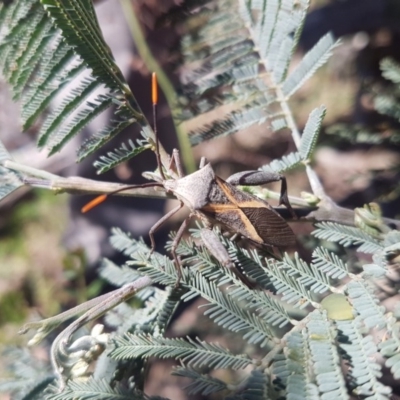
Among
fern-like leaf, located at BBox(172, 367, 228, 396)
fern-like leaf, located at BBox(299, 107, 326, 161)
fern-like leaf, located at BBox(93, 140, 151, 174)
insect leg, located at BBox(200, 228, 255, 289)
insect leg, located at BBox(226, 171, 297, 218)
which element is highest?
fern-like leaf, located at BBox(93, 140, 151, 174)

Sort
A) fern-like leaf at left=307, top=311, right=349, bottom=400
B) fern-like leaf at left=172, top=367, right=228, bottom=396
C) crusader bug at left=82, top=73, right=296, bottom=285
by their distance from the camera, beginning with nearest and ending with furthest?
fern-like leaf at left=307, top=311, right=349, bottom=400 < fern-like leaf at left=172, top=367, right=228, bottom=396 < crusader bug at left=82, top=73, right=296, bottom=285

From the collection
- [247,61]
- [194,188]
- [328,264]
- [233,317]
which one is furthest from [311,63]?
[233,317]

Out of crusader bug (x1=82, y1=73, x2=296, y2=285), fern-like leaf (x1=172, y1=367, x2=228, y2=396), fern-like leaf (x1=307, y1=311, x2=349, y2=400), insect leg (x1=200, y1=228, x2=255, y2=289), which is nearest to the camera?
fern-like leaf (x1=307, y1=311, x2=349, y2=400)

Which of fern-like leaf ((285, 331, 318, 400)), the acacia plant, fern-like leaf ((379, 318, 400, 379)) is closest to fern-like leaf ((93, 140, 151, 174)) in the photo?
the acacia plant

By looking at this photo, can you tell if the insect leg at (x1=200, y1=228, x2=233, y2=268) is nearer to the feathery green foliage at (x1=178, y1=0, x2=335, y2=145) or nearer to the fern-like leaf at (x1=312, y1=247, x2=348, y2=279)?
the fern-like leaf at (x1=312, y1=247, x2=348, y2=279)

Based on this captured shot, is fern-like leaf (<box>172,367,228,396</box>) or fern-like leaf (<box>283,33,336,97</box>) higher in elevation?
fern-like leaf (<box>283,33,336,97</box>)

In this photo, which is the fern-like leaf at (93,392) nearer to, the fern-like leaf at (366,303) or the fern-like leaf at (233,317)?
the fern-like leaf at (233,317)
